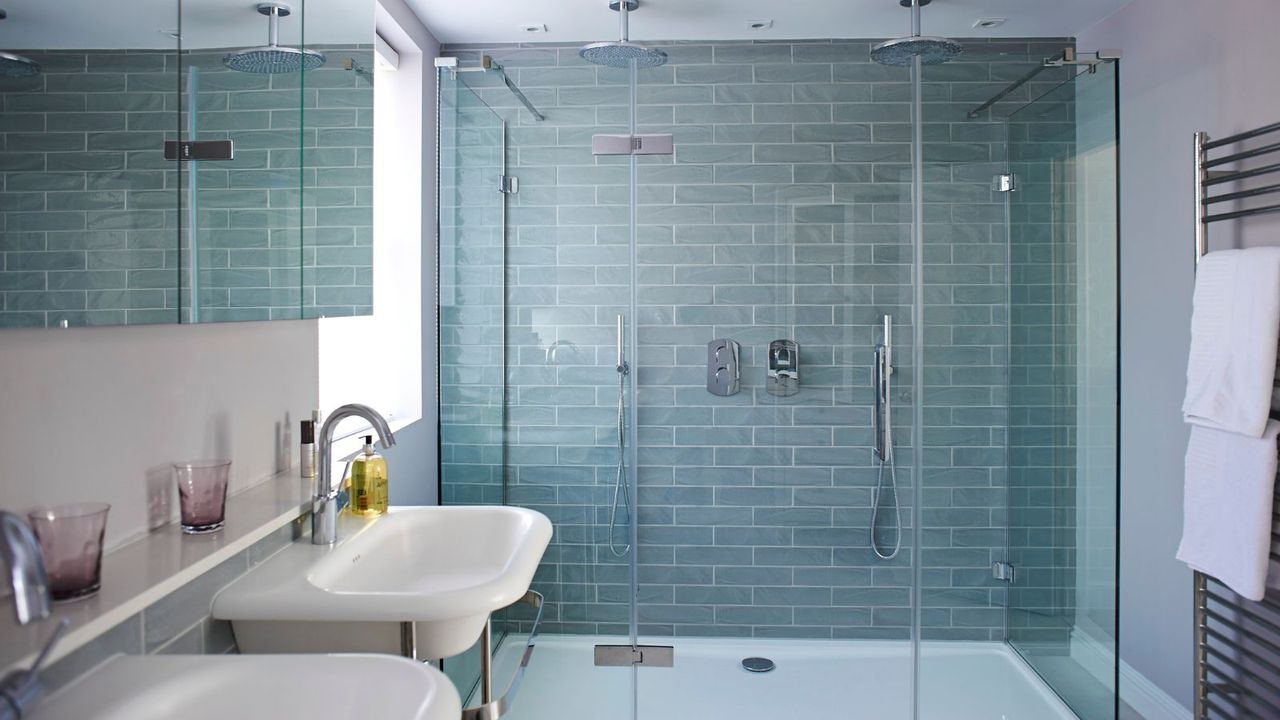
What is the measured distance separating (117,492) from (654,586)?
1.67m

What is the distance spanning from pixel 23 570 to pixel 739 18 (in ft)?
9.88

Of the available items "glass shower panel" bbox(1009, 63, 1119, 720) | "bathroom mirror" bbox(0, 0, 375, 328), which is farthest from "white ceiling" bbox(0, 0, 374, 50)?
"glass shower panel" bbox(1009, 63, 1119, 720)

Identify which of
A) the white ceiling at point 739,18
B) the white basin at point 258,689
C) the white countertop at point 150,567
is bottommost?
the white basin at point 258,689

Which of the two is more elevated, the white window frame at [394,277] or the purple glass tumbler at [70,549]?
the white window frame at [394,277]

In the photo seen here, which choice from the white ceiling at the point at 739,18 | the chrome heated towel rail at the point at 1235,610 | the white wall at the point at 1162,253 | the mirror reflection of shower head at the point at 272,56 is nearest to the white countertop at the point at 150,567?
the mirror reflection of shower head at the point at 272,56

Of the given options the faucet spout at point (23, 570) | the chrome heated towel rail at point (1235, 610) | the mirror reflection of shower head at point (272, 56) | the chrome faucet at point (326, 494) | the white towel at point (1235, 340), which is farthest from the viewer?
the chrome heated towel rail at point (1235, 610)

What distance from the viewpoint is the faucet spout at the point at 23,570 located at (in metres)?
0.78

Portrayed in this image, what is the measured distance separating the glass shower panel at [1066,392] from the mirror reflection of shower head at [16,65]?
2539 mm

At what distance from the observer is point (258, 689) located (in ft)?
4.02

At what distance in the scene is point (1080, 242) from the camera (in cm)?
279

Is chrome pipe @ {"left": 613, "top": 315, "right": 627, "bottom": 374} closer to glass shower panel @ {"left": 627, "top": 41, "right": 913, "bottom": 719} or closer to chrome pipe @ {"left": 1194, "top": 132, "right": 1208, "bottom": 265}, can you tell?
glass shower panel @ {"left": 627, "top": 41, "right": 913, "bottom": 719}

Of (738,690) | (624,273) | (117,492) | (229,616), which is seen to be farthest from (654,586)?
(117,492)

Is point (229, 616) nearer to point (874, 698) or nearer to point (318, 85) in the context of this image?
point (318, 85)

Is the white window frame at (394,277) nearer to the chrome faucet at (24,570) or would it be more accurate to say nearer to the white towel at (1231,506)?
the chrome faucet at (24,570)
